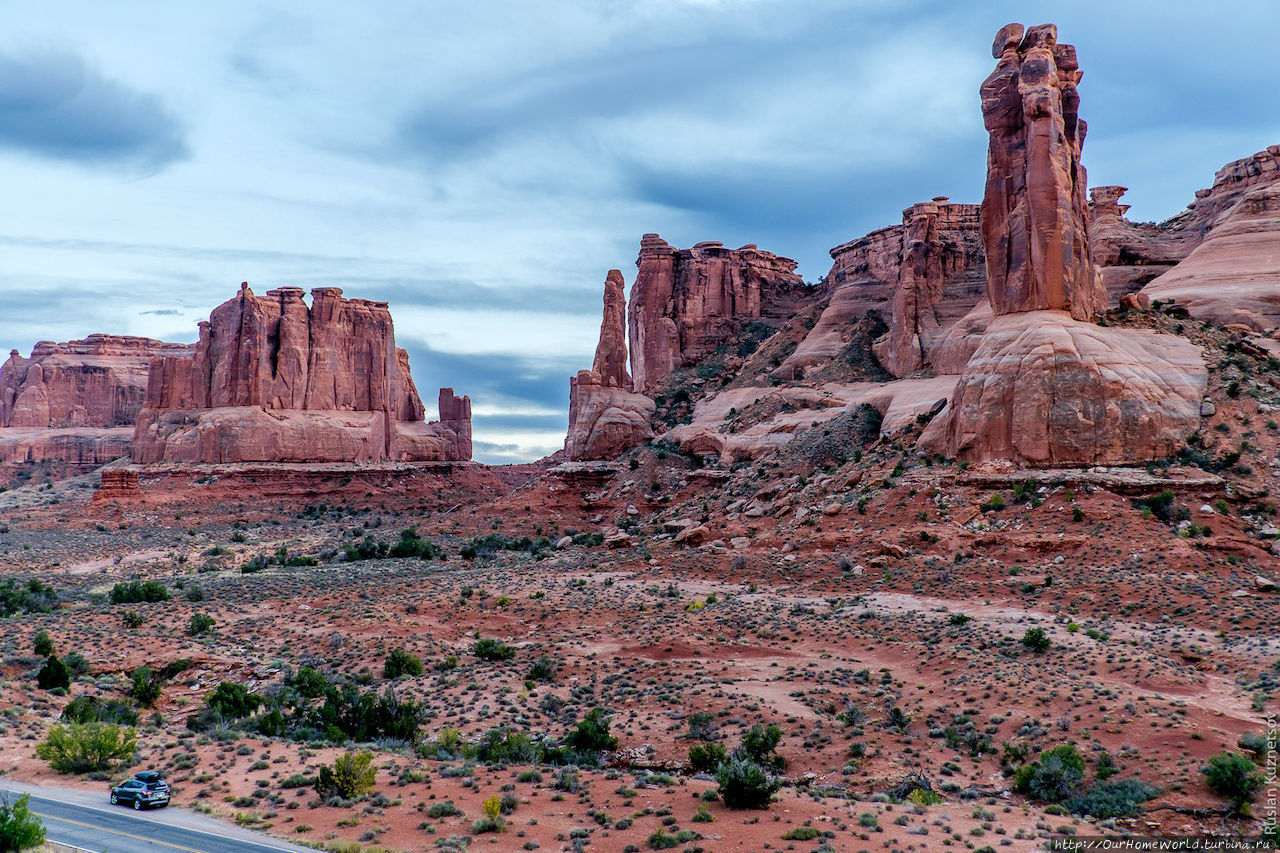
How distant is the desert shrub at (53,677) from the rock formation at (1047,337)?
33396mm

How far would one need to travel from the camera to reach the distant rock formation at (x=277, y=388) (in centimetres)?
7719

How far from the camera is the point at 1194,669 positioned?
23281mm

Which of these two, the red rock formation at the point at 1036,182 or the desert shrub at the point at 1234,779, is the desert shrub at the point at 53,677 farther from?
the red rock formation at the point at 1036,182

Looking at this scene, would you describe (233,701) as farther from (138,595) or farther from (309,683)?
(138,595)

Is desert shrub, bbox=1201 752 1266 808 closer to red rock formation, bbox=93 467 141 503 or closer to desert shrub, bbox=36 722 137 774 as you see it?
desert shrub, bbox=36 722 137 774

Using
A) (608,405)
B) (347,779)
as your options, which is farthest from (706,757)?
(608,405)

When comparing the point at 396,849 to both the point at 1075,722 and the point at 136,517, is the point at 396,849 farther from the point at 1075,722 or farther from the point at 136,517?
the point at 136,517

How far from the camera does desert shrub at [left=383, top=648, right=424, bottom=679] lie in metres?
27.7

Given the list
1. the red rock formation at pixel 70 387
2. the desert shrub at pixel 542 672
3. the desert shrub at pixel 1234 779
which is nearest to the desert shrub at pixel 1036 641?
the desert shrub at pixel 1234 779

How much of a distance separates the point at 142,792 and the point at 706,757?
1096 cm

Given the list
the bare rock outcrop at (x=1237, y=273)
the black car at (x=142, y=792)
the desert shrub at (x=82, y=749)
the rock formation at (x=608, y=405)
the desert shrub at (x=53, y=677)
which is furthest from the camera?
the rock formation at (x=608, y=405)

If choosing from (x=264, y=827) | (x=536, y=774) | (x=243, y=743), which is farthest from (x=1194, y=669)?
(x=243, y=743)

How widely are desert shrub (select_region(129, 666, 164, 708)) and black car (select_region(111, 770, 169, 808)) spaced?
9656 mm

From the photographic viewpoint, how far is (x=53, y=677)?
25.3 metres
